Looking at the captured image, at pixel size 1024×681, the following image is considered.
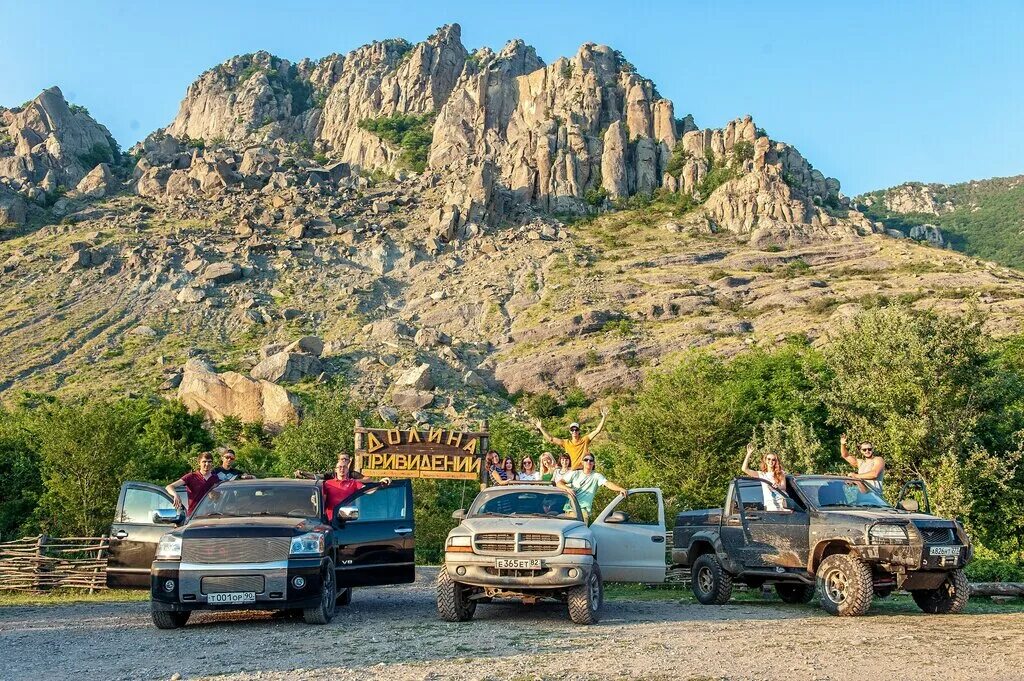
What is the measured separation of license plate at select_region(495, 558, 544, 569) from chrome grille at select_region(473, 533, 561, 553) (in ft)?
0.39

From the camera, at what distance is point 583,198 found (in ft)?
381

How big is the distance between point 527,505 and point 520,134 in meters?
117

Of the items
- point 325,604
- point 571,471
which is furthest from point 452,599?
point 571,471

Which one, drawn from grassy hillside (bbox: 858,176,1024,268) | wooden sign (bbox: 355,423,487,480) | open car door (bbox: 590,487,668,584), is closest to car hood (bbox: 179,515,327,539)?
open car door (bbox: 590,487,668,584)

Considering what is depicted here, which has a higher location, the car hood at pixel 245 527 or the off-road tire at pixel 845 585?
the car hood at pixel 245 527

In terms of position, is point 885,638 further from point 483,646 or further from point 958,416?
point 958,416

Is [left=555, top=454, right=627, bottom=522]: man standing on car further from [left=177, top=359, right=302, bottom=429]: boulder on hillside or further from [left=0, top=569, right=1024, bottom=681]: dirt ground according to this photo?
[left=177, top=359, right=302, bottom=429]: boulder on hillside

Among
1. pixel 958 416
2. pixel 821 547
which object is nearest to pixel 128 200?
pixel 958 416

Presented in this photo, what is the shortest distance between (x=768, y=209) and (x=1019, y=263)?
143 feet

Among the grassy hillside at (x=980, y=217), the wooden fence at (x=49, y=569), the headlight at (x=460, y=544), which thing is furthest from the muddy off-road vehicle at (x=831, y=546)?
the grassy hillside at (x=980, y=217)

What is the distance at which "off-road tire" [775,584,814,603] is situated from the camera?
15078 mm

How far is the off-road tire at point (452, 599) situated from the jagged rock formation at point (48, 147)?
331ft

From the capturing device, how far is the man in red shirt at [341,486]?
13562mm

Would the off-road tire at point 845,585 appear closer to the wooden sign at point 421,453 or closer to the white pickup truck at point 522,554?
the white pickup truck at point 522,554
